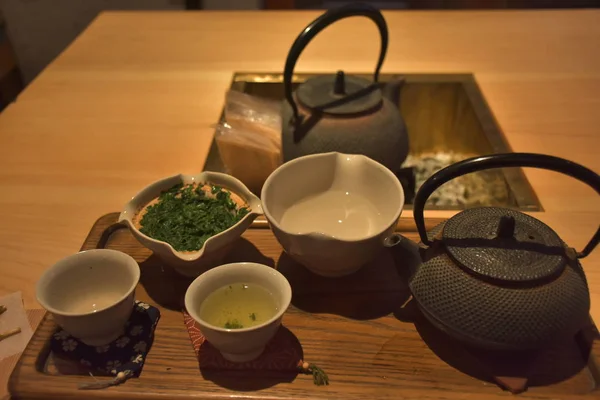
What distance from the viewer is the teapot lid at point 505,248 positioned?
711 mm

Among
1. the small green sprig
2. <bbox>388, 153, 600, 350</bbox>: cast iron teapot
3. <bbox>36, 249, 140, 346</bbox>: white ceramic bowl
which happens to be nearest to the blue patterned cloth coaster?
<bbox>36, 249, 140, 346</bbox>: white ceramic bowl

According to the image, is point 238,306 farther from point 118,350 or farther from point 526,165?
point 526,165

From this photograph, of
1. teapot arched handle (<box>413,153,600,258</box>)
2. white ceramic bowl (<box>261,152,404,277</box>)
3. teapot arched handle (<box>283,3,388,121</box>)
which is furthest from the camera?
teapot arched handle (<box>283,3,388,121</box>)

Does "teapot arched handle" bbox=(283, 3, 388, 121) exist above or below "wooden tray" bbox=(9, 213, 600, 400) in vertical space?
above

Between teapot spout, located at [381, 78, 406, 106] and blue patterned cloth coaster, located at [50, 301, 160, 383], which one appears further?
teapot spout, located at [381, 78, 406, 106]

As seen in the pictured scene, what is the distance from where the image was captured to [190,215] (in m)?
0.93

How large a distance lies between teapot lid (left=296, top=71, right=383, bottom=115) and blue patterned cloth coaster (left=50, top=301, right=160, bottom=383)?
1.85 ft

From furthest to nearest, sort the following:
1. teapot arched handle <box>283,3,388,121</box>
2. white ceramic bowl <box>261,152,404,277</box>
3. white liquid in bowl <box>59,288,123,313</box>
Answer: teapot arched handle <box>283,3,388,121</box> → white ceramic bowl <box>261,152,404,277</box> → white liquid in bowl <box>59,288,123,313</box>

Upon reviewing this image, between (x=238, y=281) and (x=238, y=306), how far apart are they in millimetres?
42

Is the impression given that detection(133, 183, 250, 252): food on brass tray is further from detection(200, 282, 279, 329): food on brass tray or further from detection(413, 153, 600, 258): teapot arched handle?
detection(413, 153, 600, 258): teapot arched handle

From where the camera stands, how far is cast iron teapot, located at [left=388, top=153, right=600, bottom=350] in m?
0.70

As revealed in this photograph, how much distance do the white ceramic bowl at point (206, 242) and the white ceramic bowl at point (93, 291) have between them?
56 mm

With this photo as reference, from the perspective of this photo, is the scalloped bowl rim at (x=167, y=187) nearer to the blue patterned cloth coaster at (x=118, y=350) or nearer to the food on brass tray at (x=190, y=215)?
the food on brass tray at (x=190, y=215)

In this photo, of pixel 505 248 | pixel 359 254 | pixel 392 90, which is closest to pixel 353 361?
pixel 359 254
